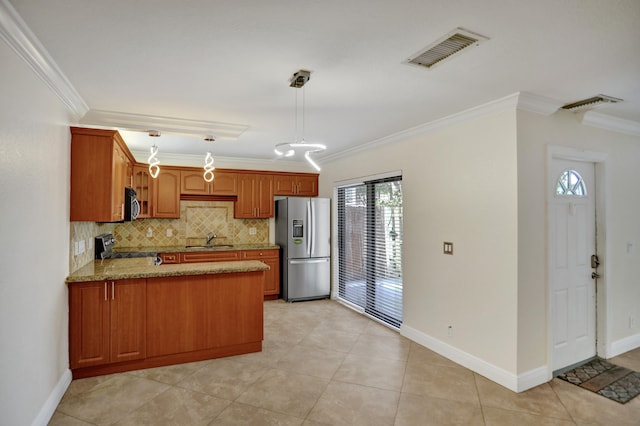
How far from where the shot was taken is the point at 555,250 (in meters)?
3.11

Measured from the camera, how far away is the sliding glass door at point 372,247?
4312mm

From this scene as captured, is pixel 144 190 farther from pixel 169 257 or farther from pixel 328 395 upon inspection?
pixel 328 395

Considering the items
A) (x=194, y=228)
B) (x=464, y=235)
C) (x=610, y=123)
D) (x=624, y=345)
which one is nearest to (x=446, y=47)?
(x=464, y=235)

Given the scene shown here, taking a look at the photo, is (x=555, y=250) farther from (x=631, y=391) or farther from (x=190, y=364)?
(x=190, y=364)

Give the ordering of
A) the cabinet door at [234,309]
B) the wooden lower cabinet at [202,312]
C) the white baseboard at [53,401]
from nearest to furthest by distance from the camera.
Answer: the white baseboard at [53,401]
the wooden lower cabinet at [202,312]
the cabinet door at [234,309]

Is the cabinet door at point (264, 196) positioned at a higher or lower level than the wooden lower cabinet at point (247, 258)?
higher

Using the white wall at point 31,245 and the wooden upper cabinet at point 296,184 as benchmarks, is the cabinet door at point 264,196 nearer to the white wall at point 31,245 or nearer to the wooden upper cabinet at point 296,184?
the wooden upper cabinet at point 296,184

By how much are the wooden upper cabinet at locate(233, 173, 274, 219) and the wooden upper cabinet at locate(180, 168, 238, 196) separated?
140mm

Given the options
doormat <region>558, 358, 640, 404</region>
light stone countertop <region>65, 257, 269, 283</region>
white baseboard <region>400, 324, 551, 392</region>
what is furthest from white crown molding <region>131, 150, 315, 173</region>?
doormat <region>558, 358, 640, 404</region>

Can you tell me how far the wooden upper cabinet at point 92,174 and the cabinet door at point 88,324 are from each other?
0.65m

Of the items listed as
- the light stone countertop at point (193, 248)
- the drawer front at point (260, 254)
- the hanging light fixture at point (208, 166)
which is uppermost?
the hanging light fixture at point (208, 166)

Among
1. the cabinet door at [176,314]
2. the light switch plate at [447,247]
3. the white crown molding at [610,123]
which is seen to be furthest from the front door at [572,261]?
the cabinet door at [176,314]

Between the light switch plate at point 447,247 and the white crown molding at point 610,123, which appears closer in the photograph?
the white crown molding at point 610,123

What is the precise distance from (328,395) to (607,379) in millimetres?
2539
